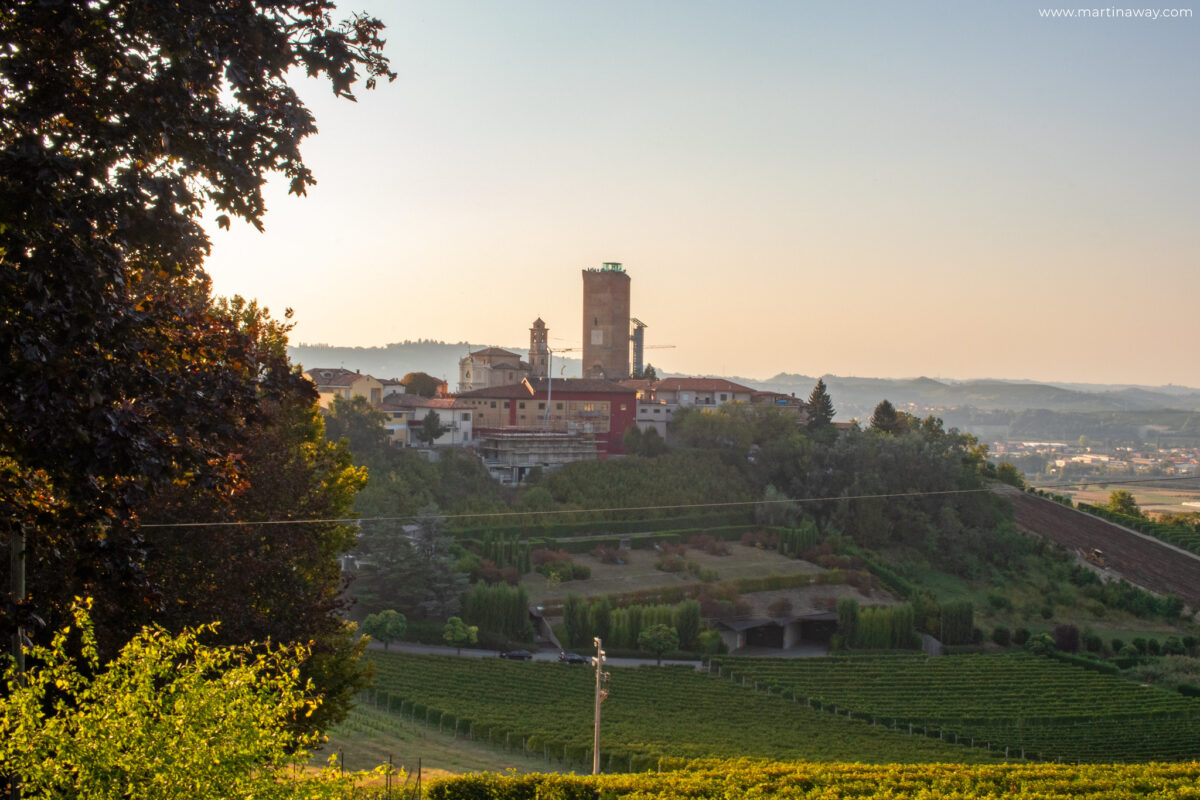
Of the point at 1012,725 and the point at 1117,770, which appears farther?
the point at 1012,725

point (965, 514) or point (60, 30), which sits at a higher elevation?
point (60, 30)

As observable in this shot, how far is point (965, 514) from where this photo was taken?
63.2m

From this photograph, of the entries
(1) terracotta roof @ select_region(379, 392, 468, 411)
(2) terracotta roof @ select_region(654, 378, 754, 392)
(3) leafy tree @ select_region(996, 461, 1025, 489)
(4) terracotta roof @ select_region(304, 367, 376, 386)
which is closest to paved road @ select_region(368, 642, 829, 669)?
(1) terracotta roof @ select_region(379, 392, 468, 411)

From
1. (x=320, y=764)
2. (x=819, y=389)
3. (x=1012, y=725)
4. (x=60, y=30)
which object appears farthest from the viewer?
(x=819, y=389)

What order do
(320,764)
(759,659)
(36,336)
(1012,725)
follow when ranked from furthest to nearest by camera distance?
(759,659) → (1012,725) → (320,764) → (36,336)

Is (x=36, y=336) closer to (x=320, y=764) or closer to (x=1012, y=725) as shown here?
(x=320, y=764)

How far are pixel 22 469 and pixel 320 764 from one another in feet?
47.6

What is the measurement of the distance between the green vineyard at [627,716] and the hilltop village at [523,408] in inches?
818

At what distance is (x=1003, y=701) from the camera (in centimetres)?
3725

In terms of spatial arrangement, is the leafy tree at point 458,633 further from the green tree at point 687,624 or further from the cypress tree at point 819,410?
the cypress tree at point 819,410

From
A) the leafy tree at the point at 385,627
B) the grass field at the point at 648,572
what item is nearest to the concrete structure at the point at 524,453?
the grass field at the point at 648,572

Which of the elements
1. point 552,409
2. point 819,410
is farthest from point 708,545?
point 819,410

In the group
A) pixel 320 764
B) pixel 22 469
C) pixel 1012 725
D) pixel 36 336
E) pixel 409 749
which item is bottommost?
pixel 1012 725

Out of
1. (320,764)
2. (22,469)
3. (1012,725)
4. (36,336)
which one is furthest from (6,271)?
(1012,725)
